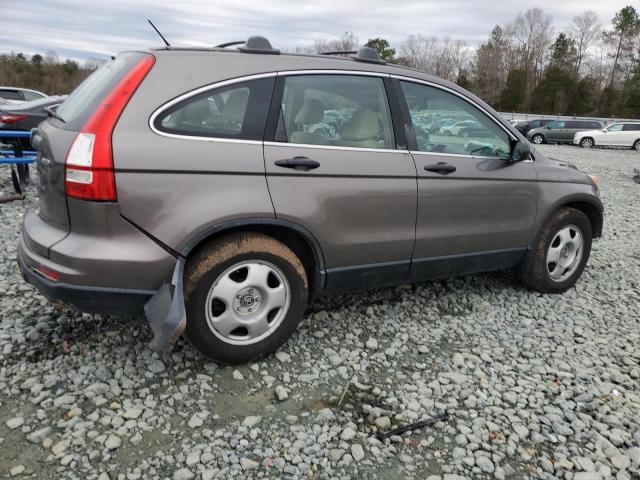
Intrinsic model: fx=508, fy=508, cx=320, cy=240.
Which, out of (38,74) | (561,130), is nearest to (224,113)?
(561,130)

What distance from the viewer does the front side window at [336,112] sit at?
120 inches

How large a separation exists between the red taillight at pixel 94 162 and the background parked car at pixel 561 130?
30.1 meters

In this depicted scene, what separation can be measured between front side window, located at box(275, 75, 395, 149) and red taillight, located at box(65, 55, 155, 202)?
915 mm

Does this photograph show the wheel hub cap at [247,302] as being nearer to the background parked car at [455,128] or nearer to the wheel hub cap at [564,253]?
the background parked car at [455,128]

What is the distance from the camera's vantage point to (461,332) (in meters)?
3.70

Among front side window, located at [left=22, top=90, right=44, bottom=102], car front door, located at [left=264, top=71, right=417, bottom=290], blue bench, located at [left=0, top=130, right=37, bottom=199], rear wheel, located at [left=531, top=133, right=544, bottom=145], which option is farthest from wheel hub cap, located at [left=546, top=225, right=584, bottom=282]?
rear wheel, located at [left=531, top=133, right=544, bottom=145]

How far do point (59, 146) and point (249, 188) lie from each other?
995mm

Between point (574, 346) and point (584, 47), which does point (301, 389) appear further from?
point (584, 47)

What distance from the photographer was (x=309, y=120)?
311cm

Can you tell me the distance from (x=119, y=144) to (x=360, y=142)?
1.47 meters

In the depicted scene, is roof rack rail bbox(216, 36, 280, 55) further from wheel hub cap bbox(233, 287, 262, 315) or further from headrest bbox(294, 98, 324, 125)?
wheel hub cap bbox(233, 287, 262, 315)

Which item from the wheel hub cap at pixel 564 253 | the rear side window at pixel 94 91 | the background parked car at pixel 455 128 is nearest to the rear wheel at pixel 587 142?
the wheel hub cap at pixel 564 253

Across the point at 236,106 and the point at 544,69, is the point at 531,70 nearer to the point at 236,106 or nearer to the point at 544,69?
the point at 544,69

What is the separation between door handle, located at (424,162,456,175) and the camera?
348cm
